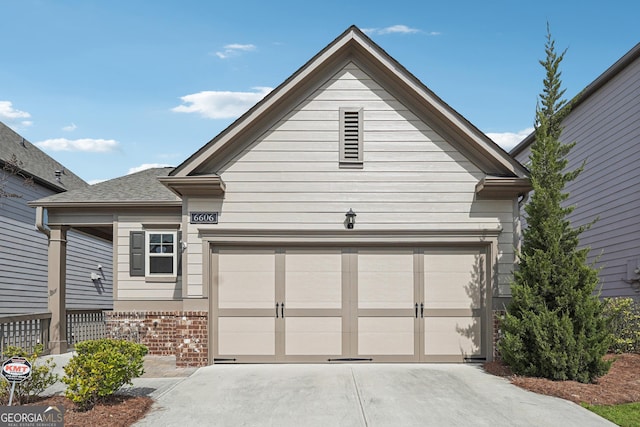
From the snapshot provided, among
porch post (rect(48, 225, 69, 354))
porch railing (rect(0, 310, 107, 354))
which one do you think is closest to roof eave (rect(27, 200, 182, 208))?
porch post (rect(48, 225, 69, 354))

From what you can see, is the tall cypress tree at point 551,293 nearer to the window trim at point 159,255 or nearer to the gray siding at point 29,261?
the window trim at point 159,255

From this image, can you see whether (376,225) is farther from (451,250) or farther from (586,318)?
(586,318)

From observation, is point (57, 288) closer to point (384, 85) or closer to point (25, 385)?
point (25, 385)

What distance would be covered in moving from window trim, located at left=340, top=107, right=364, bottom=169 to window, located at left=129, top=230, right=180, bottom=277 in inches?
187

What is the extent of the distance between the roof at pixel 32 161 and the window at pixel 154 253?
653 centimetres

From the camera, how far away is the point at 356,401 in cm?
858

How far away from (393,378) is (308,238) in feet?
10.6

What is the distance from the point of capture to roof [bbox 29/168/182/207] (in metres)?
14.1

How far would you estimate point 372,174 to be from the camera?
11.9 meters

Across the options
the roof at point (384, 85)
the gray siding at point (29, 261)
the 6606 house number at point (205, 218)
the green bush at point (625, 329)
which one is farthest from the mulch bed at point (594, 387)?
the gray siding at point (29, 261)

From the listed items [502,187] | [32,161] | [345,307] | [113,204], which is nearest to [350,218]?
[345,307]

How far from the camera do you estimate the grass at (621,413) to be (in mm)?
7809

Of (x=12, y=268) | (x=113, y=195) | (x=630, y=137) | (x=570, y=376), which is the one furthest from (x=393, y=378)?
(x=12, y=268)

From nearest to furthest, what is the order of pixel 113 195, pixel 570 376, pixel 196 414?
pixel 196 414, pixel 570 376, pixel 113 195
